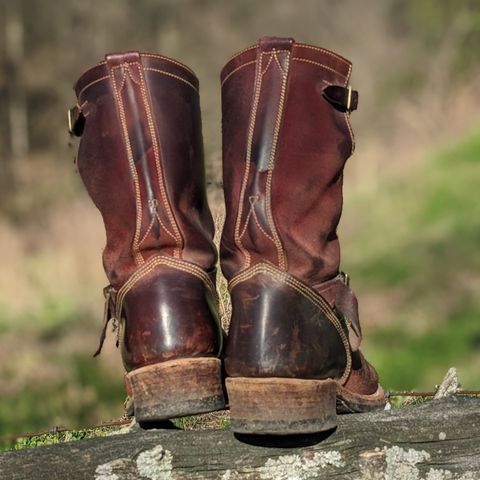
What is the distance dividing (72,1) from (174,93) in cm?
1403

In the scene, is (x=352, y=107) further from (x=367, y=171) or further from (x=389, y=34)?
(x=389, y=34)

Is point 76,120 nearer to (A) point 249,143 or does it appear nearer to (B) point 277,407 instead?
(A) point 249,143

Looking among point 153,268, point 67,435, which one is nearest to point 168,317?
point 153,268

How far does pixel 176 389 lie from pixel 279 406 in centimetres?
20

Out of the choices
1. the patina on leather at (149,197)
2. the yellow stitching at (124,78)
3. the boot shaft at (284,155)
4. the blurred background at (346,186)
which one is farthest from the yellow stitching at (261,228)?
the blurred background at (346,186)

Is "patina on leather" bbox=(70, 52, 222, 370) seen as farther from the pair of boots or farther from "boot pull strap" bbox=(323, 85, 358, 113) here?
"boot pull strap" bbox=(323, 85, 358, 113)

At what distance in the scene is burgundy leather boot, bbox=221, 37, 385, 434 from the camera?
167cm

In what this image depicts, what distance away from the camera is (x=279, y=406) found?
1620 millimetres

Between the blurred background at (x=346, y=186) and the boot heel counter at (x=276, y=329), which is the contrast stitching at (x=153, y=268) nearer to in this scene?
the boot heel counter at (x=276, y=329)

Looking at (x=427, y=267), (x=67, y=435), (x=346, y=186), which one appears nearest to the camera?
(x=67, y=435)

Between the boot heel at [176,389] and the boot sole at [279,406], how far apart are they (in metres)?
0.04

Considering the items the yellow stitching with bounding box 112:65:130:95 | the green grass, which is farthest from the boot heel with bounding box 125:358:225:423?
the green grass

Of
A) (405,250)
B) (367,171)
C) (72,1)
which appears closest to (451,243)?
(405,250)

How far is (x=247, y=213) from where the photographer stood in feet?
5.80
